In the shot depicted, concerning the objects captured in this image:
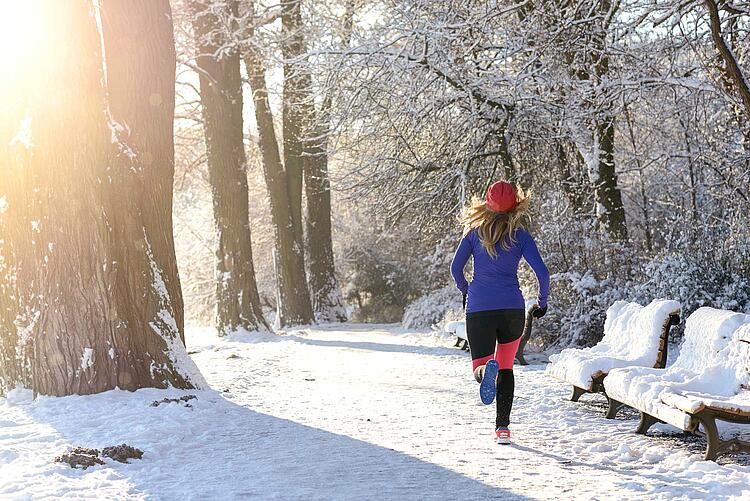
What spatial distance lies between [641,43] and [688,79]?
2204 millimetres

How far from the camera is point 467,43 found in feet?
47.8

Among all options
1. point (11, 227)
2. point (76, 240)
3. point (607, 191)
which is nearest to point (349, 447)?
point (76, 240)

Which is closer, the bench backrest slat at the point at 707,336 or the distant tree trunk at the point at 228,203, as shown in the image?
the bench backrest slat at the point at 707,336

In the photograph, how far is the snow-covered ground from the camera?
5.21 meters

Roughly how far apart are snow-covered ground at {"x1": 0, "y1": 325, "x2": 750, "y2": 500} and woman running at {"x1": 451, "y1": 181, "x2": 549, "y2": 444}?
55cm

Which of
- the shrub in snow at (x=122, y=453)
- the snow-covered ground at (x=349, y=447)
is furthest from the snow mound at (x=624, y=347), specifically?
the shrub in snow at (x=122, y=453)

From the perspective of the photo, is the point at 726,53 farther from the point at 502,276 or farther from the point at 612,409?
the point at 502,276

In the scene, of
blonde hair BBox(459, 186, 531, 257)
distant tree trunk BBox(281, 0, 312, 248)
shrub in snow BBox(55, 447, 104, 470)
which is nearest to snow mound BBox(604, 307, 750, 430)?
blonde hair BBox(459, 186, 531, 257)

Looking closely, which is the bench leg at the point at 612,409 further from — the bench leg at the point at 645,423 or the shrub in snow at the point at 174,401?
the shrub in snow at the point at 174,401

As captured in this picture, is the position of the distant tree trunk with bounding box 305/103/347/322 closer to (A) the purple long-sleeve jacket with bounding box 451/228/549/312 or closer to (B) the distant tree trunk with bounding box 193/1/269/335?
(B) the distant tree trunk with bounding box 193/1/269/335

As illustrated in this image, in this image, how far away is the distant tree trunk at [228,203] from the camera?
1608 centimetres

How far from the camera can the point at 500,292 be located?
6.53 meters

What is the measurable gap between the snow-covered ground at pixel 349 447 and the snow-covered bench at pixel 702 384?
10.0 inches

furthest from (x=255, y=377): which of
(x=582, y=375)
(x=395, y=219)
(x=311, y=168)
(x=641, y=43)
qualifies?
(x=311, y=168)
